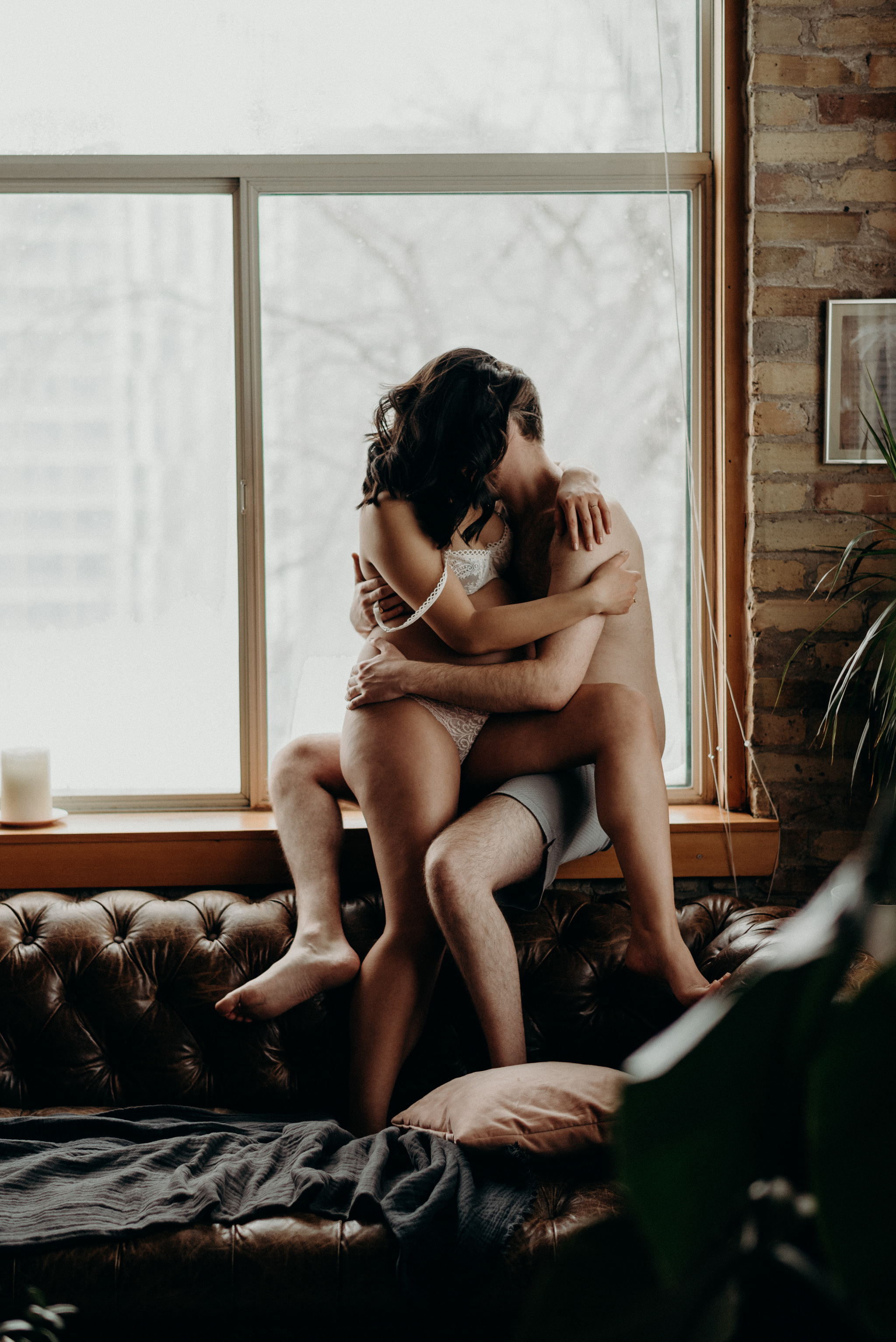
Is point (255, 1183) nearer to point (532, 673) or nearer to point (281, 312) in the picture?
point (532, 673)

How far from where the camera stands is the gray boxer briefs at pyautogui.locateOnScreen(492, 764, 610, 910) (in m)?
2.12

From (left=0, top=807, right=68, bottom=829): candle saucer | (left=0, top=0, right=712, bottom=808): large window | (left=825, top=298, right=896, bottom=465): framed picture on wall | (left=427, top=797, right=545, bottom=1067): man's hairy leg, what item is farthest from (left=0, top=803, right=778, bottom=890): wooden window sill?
(left=825, top=298, right=896, bottom=465): framed picture on wall

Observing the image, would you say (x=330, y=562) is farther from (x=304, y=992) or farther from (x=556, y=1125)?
(x=556, y=1125)

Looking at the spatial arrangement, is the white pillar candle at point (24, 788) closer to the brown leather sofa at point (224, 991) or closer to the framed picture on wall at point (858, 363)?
the brown leather sofa at point (224, 991)

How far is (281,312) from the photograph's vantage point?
8.91ft

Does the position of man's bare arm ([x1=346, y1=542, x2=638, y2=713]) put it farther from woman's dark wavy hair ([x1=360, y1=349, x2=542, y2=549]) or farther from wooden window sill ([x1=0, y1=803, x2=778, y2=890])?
wooden window sill ([x1=0, y1=803, x2=778, y2=890])

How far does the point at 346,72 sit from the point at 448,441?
1.19 metres

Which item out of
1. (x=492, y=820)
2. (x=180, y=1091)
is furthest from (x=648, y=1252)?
(x=180, y=1091)

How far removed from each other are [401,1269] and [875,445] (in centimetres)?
212

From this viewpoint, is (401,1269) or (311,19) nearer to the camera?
(401,1269)

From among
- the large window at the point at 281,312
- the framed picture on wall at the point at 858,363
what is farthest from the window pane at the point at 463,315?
the framed picture on wall at the point at 858,363

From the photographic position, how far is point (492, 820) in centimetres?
205

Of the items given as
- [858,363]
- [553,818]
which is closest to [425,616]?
[553,818]

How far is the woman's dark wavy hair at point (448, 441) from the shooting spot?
223 centimetres
